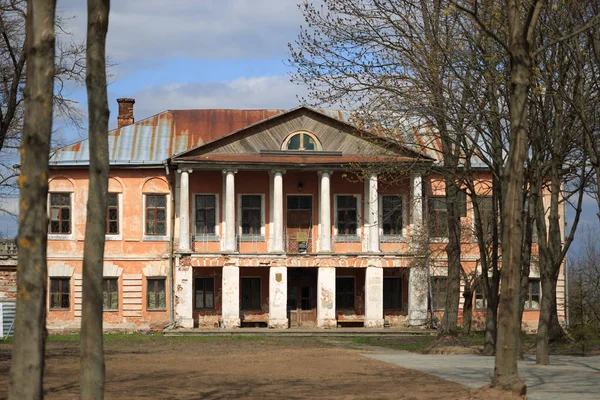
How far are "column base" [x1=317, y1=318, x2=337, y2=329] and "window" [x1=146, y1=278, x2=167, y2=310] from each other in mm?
6851

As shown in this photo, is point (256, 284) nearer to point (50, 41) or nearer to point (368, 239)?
point (368, 239)

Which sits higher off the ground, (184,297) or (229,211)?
(229,211)

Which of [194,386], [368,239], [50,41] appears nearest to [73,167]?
[368,239]

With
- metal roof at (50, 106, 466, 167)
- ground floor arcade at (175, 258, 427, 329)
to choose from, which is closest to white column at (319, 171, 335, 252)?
ground floor arcade at (175, 258, 427, 329)

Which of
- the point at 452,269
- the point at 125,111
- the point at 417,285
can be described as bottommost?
the point at 417,285

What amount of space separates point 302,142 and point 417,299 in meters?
8.40

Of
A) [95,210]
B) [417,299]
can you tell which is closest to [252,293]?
[417,299]

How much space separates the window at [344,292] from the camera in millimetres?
43312

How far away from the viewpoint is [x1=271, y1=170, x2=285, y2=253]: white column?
136ft

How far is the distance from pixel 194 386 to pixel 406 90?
999cm

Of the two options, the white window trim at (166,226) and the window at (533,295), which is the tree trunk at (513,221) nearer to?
the white window trim at (166,226)

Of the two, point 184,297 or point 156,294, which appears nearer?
point 184,297

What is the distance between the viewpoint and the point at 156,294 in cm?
4241

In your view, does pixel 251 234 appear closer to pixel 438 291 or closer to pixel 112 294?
pixel 112 294
